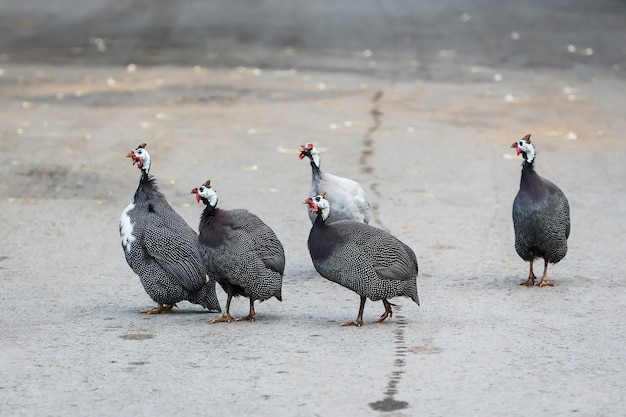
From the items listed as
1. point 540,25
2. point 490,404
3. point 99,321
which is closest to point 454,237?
point 99,321

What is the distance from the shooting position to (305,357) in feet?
24.9

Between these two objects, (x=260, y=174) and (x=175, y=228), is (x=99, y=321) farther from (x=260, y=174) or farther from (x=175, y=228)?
(x=260, y=174)

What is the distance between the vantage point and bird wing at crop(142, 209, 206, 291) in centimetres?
870

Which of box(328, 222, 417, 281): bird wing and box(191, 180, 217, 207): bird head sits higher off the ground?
box(191, 180, 217, 207): bird head

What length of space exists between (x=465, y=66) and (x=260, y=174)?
8.30 metres

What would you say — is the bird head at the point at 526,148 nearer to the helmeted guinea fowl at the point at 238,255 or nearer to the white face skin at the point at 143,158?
the helmeted guinea fowl at the point at 238,255

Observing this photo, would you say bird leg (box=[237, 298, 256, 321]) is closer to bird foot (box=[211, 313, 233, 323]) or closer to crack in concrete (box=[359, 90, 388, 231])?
bird foot (box=[211, 313, 233, 323])

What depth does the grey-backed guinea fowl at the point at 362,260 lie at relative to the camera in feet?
27.4

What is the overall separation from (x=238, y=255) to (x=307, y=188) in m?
4.59

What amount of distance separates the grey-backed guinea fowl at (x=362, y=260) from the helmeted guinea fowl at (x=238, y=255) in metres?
0.31

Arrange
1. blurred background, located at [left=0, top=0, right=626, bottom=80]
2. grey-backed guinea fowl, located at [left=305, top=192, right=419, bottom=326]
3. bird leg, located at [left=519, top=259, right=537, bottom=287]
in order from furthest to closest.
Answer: blurred background, located at [left=0, top=0, right=626, bottom=80]
bird leg, located at [left=519, top=259, right=537, bottom=287]
grey-backed guinea fowl, located at [left=305, top=192, right=419, bottom=326]

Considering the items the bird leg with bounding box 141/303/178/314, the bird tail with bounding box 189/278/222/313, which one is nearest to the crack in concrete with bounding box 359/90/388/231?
the bird tail with bounding box 189/278/222/313

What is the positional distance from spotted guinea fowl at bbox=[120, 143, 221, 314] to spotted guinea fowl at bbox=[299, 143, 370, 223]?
141 cm

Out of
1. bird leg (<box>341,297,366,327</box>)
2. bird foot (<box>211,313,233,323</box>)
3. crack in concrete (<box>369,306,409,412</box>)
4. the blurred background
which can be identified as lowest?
crack in concrete (<box>369,306,409,412</box>)
